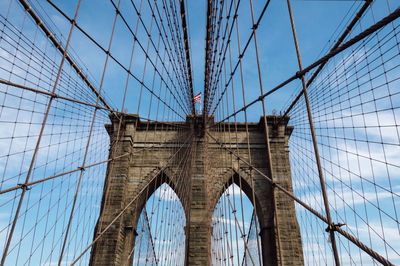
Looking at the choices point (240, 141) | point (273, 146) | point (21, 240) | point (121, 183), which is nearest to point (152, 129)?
point (121, 183)

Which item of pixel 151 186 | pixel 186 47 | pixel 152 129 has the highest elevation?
pixel 186 47

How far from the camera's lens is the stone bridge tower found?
10.6 metres

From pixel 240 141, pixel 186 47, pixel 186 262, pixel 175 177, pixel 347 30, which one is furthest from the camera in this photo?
pixel 240 141

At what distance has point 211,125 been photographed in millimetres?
13062

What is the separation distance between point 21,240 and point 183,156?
8389mm

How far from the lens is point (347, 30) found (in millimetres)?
5855

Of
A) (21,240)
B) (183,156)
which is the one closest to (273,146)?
(183,156)

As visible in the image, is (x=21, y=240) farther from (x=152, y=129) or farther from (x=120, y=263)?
(x=152, y=129)

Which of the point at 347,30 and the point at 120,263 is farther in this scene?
the point at 120,263

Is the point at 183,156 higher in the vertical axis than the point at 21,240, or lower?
higher

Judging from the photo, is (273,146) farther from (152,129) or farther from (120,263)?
(120,263)

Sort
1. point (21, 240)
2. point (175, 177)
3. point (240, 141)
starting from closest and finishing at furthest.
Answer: point (21, 240) → point (175, 177) → point (240, 141)

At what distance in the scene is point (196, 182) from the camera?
39.3ft

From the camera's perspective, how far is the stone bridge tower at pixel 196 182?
1057cm
